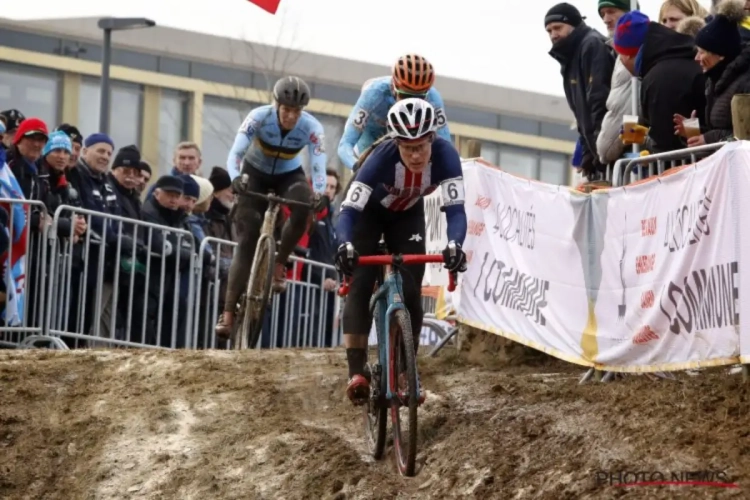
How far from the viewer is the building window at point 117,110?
1284 inches

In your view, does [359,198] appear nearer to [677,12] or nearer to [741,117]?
[741,117]

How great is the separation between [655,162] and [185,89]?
86.3 ft

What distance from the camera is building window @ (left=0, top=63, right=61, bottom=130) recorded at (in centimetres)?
2950

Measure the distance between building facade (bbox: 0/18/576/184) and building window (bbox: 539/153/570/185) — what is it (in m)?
0.07

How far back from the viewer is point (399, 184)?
30.5 ft

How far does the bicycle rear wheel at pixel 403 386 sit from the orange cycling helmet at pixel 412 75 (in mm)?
2214

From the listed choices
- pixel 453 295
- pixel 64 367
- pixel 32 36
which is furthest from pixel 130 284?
pixel 32 36

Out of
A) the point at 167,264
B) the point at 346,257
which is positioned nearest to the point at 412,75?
the point at 346,257

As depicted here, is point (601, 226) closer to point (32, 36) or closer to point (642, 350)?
point (642, 350)

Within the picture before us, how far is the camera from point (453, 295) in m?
12.5

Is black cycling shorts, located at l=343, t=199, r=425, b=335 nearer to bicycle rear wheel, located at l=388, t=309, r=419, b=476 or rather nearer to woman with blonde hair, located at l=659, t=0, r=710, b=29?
bicycle rear wheel, located at l=388, t=309, r=419, b=476

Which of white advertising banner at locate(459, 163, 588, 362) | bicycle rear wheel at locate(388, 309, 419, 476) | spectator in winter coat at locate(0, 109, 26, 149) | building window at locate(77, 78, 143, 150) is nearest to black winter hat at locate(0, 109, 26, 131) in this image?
spectator in winter coat at locate(0, 109, 26, 149)

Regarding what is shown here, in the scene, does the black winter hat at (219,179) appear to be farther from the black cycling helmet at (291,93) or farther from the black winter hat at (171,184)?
the black cycling helmet at (291,93)

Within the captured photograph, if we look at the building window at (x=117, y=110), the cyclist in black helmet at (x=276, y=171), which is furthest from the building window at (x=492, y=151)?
the cyclist in black helmet at (x=276, y=171)
